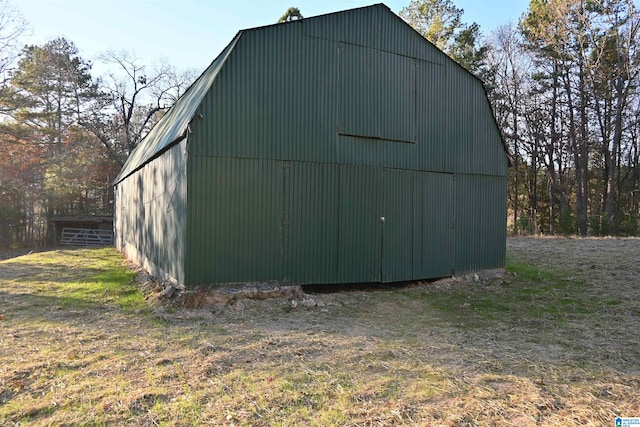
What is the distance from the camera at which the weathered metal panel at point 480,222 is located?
34.0ft

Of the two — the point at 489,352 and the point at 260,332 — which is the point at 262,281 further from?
the point at 489,352

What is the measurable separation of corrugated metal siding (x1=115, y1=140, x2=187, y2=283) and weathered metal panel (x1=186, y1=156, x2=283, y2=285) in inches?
9.7

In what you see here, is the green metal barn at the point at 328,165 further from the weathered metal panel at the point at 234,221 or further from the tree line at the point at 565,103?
the tree line at the point at 565,103

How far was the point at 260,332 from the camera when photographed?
607 cm

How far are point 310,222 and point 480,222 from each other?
15.7ft

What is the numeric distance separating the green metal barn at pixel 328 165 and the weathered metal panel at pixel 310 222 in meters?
0.02

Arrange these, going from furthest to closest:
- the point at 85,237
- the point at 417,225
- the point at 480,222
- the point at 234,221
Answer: the point at 85,237
the point at 480,222
the point at 417,225
the point at 234,221

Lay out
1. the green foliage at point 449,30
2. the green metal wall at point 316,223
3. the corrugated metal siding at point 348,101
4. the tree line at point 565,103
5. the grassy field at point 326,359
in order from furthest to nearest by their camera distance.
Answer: the green foliage at point 449,30 → the tree line at point 565,103 → the corrugated metal siding at point 348,101 → the green metal wall at point 316,223 → the grassy field at point 326,359

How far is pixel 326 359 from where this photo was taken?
4.87 m

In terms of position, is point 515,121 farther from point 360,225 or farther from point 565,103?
point 360,225

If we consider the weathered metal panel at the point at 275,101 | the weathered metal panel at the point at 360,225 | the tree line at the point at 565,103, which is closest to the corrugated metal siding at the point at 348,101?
the weathered metal panel at the point at 275,101

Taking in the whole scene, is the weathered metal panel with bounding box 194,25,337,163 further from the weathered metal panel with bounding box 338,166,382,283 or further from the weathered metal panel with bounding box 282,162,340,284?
the weathered metal panel with bounding box 338,166,382,283

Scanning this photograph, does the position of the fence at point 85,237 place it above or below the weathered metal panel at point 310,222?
below

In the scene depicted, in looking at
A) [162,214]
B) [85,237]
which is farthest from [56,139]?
[162,214]
